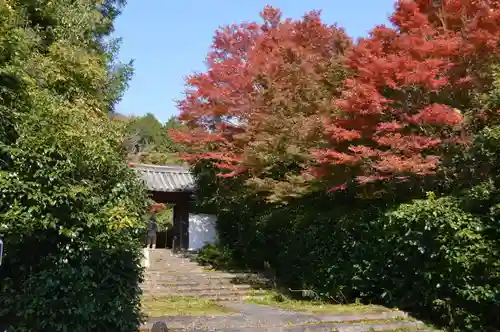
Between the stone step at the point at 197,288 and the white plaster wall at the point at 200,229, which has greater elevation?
the white plaster wall at the point at 200,229

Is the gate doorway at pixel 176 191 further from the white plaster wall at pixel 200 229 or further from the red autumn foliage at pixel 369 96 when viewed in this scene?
the red autumn foliage at pixel 369 96

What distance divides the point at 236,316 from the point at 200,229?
31.7 ft

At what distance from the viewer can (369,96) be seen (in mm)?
8805

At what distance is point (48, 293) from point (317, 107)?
7.65m

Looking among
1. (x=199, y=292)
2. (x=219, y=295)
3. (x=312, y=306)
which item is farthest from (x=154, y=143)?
(x=312, y=306)

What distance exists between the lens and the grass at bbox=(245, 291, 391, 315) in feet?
29.2

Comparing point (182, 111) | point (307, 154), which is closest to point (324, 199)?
point (307, 154)

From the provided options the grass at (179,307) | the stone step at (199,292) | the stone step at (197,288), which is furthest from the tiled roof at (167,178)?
the grass at (179,307)

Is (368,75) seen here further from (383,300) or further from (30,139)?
(30,139)

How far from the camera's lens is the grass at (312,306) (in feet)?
29.2

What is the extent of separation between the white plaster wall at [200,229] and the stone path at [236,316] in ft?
13.7

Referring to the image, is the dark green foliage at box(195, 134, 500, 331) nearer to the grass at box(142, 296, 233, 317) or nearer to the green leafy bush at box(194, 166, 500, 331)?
the green leafy bush at box(194, 166, 500, 331)

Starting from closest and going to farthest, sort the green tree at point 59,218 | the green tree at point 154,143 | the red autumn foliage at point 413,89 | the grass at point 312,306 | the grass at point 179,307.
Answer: the green tree at point 59,218 < the red autumn foliage at point 413,89 < the grass at point 179,307 < the grass at point 312,306 < the green tree at point 154,143

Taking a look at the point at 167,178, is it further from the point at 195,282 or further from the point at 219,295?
the point at 219,295
